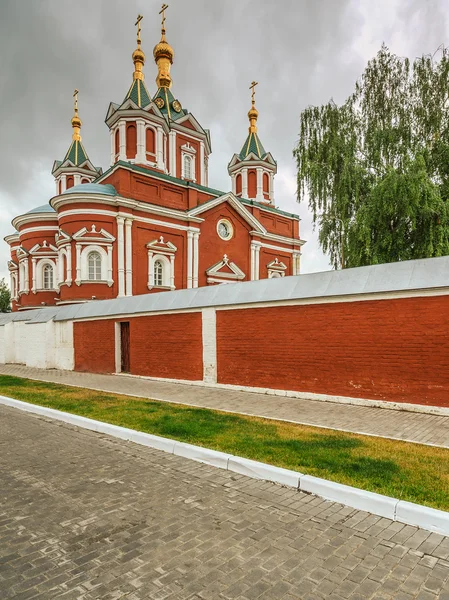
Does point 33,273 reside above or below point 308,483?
above

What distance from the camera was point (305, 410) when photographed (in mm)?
8578

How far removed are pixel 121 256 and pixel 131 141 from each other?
8.62 meters

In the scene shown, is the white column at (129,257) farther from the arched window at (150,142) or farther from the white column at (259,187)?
the white column at (259,187)

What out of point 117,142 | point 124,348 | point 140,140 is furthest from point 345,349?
point 117,142

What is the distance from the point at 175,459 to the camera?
225 inches

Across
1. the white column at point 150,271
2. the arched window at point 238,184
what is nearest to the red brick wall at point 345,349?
the white column at point 150,271

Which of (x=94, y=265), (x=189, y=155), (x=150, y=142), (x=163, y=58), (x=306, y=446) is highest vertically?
(x=163, y=58)

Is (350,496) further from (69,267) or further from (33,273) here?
(33,273)

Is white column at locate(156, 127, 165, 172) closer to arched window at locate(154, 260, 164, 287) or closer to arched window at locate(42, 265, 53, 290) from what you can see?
arched window at locate(154, 260, 164, 287)

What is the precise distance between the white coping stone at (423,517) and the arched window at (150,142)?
26.2 meters

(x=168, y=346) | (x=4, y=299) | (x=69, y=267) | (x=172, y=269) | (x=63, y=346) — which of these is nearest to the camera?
(x=168, y=346)

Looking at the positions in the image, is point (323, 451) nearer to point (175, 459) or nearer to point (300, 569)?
point (175, 459)

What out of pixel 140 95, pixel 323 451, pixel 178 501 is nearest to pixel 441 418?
pixel 323 451

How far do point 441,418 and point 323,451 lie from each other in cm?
361
